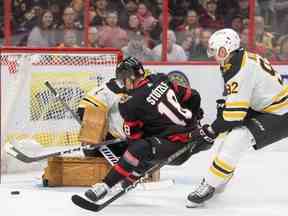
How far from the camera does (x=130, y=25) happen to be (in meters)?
8.60

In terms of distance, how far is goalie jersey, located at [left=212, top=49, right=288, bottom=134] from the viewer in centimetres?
495

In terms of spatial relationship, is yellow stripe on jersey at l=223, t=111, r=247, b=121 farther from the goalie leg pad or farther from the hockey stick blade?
the goalie leg pad

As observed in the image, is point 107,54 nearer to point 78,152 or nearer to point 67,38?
point 78,152

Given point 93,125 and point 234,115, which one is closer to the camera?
point 234,115

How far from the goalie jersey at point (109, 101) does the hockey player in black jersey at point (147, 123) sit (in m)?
0.66

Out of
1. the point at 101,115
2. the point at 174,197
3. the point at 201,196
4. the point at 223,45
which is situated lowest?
the point at 174,197

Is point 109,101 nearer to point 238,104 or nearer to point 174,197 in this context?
point 174,197

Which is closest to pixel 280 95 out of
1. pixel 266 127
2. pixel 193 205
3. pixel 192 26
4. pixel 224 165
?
pixel 266 127

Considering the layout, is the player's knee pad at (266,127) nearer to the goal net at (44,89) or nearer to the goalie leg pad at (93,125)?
the goalie leg pad at (93,125)

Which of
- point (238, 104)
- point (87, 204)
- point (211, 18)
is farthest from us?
point (211, 18)

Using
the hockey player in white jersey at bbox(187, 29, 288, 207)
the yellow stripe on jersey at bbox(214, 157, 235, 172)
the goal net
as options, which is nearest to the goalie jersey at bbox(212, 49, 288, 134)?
the hockey player in white jersey at bbox(187, 29, 288, 207)

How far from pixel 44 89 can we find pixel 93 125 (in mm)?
860

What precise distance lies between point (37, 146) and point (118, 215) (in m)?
1.69

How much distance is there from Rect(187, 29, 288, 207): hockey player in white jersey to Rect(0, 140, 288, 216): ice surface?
0.19 metres
